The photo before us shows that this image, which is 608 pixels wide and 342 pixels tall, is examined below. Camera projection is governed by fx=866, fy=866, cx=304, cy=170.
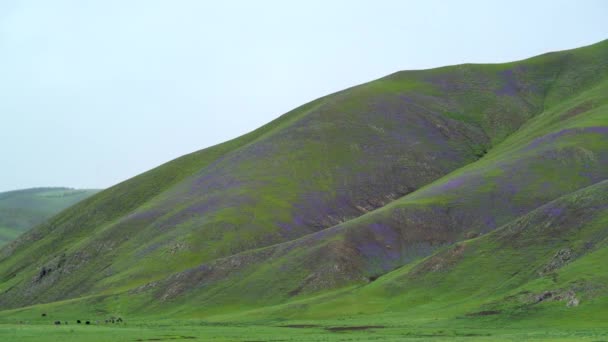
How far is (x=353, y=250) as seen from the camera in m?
132

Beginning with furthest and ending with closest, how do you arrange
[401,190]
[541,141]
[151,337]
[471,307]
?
[401,190] → [541,141] → [471,307] → [151,337]

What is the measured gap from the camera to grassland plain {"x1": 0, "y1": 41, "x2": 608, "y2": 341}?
8672 centimetres

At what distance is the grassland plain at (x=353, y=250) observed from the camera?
8672cm

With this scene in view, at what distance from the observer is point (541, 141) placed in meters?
166

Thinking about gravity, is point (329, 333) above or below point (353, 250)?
below

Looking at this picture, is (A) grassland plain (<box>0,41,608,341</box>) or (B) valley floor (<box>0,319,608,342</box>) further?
(A) grassland plain (<box>0,41,608,341</box>)

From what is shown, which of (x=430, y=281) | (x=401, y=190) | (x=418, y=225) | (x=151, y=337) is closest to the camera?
(x=151, y=337)

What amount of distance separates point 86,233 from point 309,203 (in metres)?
57.0

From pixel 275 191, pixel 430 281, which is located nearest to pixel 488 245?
pixel 430 281

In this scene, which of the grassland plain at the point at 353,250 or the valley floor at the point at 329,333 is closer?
the valley floor at the point at 329,333

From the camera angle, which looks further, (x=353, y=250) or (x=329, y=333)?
(x=353, y=250)

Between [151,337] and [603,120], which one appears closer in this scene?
[151,337]

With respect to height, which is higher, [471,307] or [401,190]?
[401,190]

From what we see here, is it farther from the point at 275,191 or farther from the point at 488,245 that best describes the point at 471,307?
the point at 275,191
